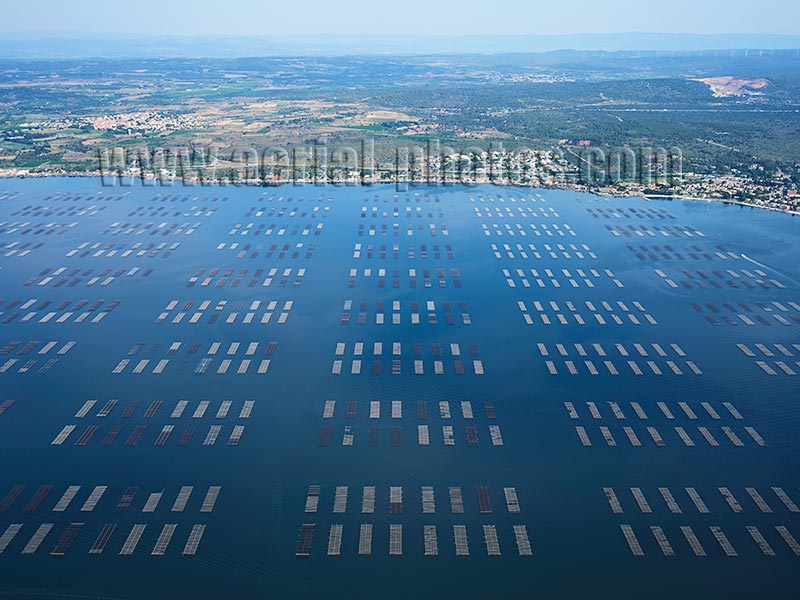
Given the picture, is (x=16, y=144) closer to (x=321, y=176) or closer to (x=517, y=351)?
(x=321, y=176)

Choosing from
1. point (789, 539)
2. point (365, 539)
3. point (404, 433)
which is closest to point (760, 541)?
point (789, 539)

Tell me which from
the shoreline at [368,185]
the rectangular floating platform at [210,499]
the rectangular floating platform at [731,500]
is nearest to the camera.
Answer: the rectangular floating platform at [210,499]

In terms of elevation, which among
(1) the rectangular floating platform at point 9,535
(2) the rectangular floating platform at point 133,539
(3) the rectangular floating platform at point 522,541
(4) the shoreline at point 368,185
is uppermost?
(4) the shoreline at point 368,185

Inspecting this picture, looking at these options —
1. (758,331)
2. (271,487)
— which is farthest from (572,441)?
(758,331)

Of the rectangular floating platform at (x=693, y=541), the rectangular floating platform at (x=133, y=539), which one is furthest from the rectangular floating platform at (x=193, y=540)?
the rectangular floating platform at (x=693, y=541)

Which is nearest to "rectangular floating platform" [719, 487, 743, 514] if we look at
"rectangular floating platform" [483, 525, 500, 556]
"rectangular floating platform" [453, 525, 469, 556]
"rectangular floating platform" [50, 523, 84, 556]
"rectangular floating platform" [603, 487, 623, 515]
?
"rectangular floating platform" [603, 487, 623, 515]

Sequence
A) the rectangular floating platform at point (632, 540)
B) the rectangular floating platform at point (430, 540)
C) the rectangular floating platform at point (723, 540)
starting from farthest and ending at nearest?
the rectangular floating platform at point (632, 540) < the rectangular floating platform at point (430, 540) < the rectangular floating platform at point (723, 540)

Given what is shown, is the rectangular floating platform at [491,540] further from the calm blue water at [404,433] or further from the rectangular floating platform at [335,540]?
the rectangular floating platform at [335,540]

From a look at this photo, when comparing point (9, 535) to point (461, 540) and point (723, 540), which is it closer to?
point (461, 540)

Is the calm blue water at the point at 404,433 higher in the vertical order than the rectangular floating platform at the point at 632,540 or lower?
higher

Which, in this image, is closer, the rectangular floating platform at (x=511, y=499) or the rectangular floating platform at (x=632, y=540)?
the rectangular floating platform at (x=632, y=540)
